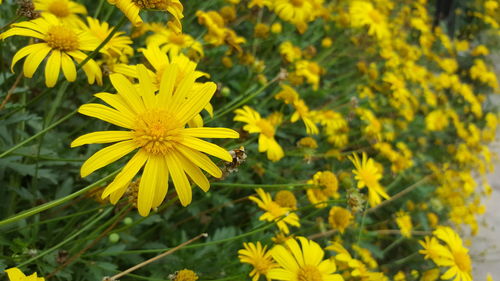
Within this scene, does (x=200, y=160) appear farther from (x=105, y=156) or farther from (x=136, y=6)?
(x=136, y=6)

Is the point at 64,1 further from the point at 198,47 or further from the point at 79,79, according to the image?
the point at 198,47

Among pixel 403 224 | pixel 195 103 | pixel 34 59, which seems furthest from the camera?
pixel 403 224

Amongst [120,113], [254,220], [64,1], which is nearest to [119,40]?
[64,1]

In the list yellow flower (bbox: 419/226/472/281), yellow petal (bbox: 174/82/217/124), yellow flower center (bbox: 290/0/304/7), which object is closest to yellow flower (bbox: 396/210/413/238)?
yellow flower (bbox: 419/226/472/281)

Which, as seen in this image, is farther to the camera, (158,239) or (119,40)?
(158,239)

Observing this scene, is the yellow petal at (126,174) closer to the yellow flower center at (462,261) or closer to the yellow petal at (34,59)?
the yellow petal at (34,59)

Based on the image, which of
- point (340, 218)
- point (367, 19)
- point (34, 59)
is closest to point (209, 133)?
point (34, 59)
